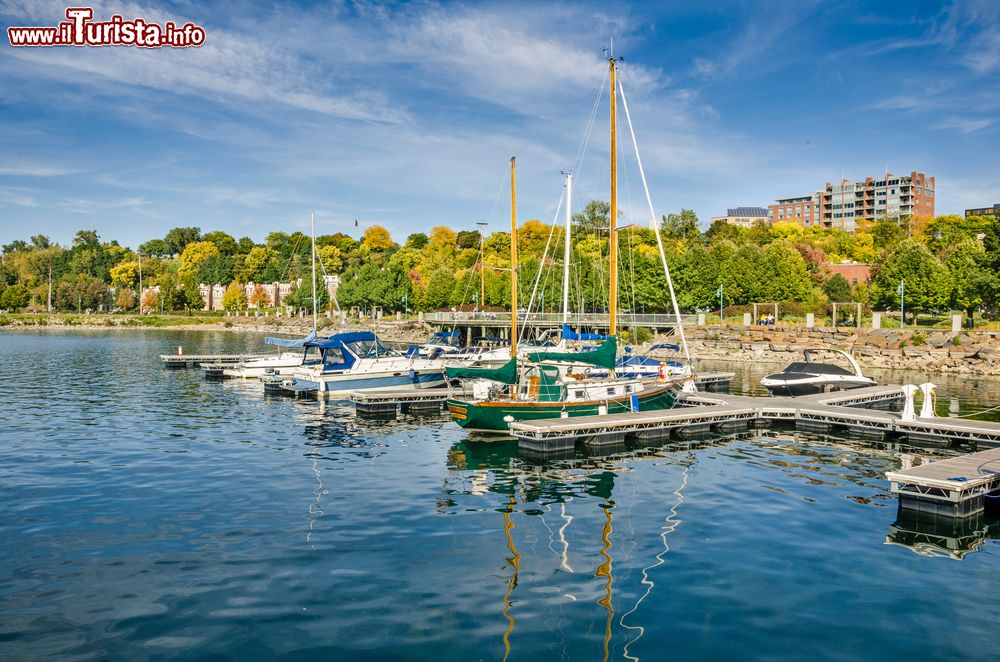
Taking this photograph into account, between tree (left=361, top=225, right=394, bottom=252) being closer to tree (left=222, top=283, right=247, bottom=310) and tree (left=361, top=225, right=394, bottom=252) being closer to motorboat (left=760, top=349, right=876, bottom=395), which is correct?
tree (left=222, top=283, right=247, bottom=310)

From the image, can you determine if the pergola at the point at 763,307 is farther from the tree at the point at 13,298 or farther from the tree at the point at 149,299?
the tree at the point at 13,298

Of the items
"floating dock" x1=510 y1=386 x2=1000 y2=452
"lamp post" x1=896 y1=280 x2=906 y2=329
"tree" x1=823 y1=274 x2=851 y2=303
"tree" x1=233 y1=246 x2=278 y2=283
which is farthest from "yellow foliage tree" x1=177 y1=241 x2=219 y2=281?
"floating dock" x1=510 y1=386 x2=1000 y2=452

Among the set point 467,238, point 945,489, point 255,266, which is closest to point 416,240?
point 467,238

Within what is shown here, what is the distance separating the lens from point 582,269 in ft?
317

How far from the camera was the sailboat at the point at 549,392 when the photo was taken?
29562 mm

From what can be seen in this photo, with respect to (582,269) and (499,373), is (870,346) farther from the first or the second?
(499,373)

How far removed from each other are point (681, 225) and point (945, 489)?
124857mm

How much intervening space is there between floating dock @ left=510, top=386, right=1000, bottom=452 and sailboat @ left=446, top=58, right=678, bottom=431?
944 mm

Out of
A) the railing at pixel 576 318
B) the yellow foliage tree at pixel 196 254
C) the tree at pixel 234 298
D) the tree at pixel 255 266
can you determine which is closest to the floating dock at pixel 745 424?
the railing at pixel 576 318

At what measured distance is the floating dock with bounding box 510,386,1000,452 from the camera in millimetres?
27875

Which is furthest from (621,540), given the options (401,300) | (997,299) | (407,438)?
(401,300)

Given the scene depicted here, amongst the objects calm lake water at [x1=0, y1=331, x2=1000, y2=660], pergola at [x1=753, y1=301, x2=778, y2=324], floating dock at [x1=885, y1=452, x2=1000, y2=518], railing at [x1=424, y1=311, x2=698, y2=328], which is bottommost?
calm lake water at [x1=0, y1=331, x2=1000, y2=660]

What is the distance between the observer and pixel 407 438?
31.1 m

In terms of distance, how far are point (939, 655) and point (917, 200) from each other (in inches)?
7806
